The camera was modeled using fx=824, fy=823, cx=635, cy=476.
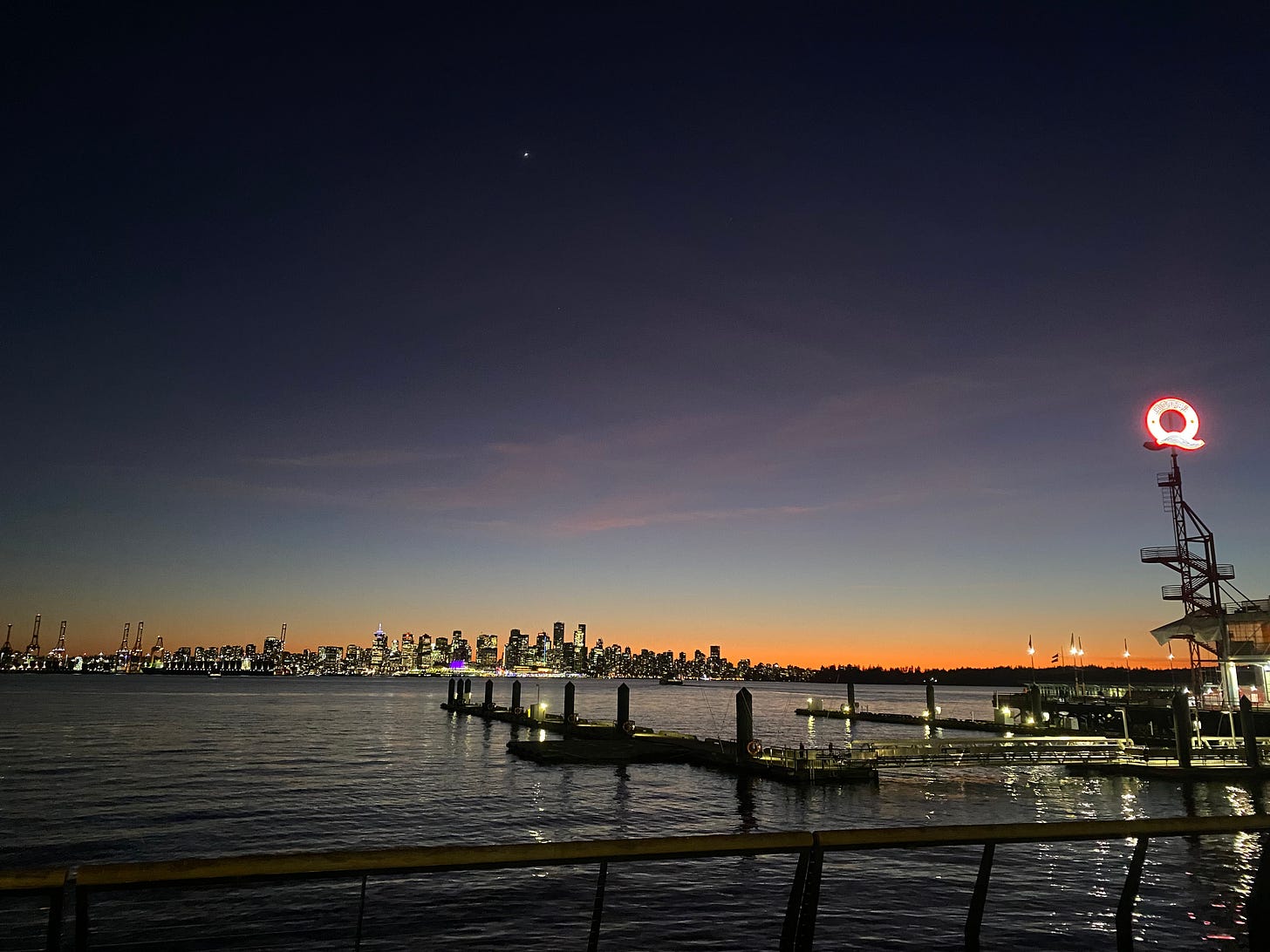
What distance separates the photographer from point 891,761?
43.6m

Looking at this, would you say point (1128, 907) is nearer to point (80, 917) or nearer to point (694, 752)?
point (80, 917)

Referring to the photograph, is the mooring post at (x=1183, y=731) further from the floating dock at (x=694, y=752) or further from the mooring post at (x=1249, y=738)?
the floating dock at (x=694, y=752)

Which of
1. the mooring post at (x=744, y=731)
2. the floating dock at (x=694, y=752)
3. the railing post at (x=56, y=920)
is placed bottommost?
the floating dock at (x=694, y=752)

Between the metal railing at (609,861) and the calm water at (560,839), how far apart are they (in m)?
8.92

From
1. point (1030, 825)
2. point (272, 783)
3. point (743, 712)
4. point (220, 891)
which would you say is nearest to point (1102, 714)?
point (743, 712)

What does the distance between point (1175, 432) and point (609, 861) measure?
2277 inches

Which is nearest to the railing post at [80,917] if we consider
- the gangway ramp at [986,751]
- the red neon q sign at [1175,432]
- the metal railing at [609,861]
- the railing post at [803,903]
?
the metal railing at [609,861]

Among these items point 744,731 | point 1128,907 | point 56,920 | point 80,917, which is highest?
point 80,917

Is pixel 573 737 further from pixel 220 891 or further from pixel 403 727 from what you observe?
pixel 220 891

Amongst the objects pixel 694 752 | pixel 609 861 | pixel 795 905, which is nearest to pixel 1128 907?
pixel 795 905

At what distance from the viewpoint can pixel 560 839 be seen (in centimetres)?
2898

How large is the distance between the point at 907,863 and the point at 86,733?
71.7 meters

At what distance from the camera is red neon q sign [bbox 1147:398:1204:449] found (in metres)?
50.8

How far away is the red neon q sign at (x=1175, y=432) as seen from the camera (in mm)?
50844
